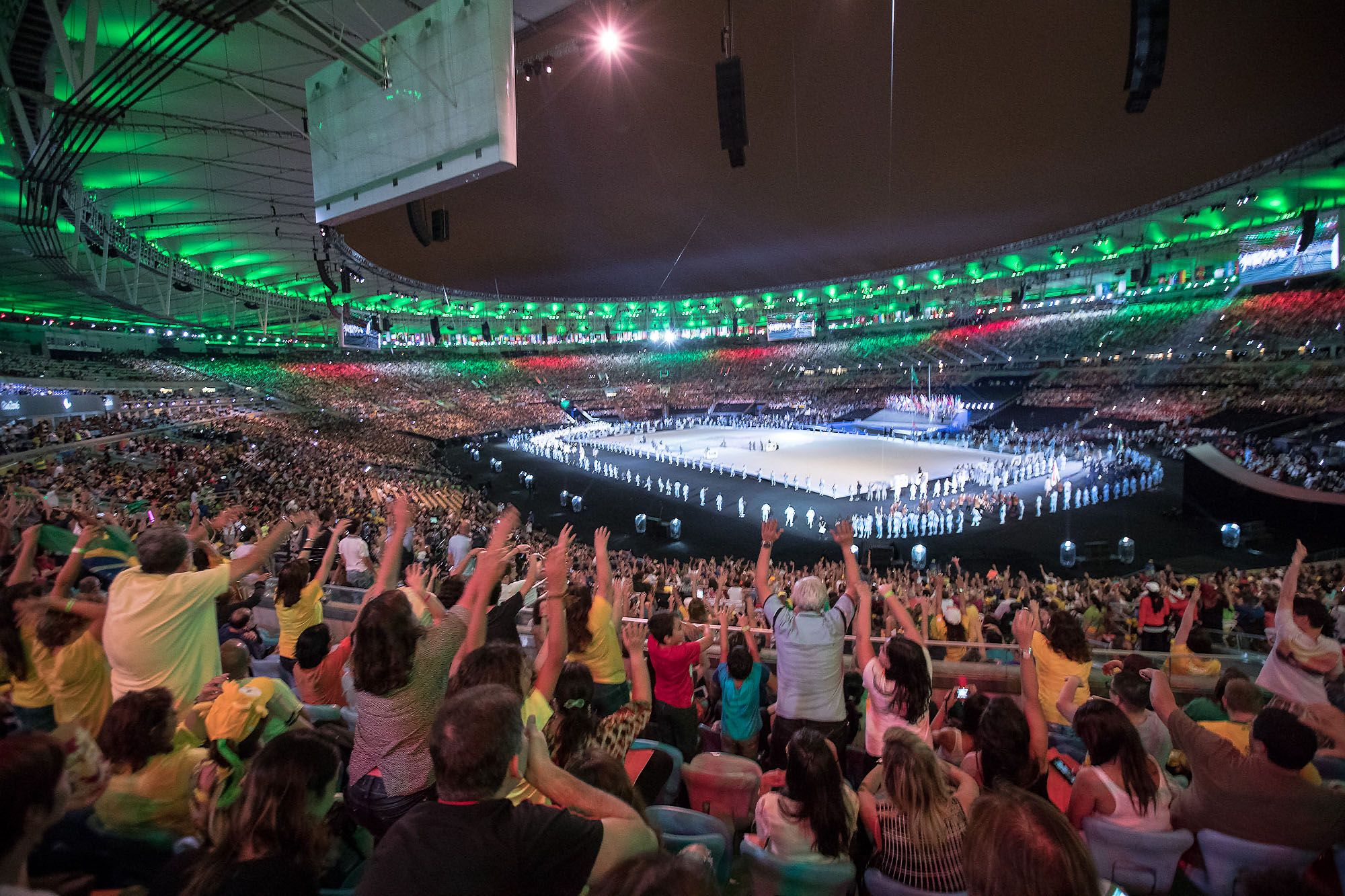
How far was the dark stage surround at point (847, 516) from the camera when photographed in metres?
14.0

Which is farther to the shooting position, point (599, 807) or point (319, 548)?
point (319, 548)

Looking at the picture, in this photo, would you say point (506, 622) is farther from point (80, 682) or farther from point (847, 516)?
point (847, 516)

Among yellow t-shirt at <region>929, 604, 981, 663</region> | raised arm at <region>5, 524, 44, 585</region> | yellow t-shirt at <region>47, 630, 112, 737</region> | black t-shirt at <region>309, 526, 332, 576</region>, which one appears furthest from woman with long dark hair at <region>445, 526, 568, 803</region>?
black t-shirt at <region>309, 526, 332, 576</region>

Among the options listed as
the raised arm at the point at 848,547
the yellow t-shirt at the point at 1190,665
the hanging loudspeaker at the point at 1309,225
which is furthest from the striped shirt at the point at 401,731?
the hanging loudspeaker at the point at 1309,225

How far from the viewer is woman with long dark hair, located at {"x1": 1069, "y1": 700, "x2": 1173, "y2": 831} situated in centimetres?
209

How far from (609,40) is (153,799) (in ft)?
Result: 32.3

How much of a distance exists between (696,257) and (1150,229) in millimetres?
19366

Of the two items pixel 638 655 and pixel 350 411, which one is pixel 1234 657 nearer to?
pixel 638 655

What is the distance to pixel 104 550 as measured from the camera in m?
5.03

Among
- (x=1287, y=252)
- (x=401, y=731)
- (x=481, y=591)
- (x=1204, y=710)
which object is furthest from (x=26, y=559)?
(x=1287, y=252)

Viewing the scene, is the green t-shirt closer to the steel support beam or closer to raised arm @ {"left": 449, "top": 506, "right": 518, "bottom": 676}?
raised arm @ {"left": 449, "top": 506, "right": 518, "bottom": 676}

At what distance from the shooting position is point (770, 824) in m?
1.91

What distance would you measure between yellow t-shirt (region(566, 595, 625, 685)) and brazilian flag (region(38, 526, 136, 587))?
4176 millimetres

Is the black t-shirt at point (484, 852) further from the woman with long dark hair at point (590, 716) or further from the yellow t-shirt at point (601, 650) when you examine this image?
the yellow t-shirt at point (601, 650)
